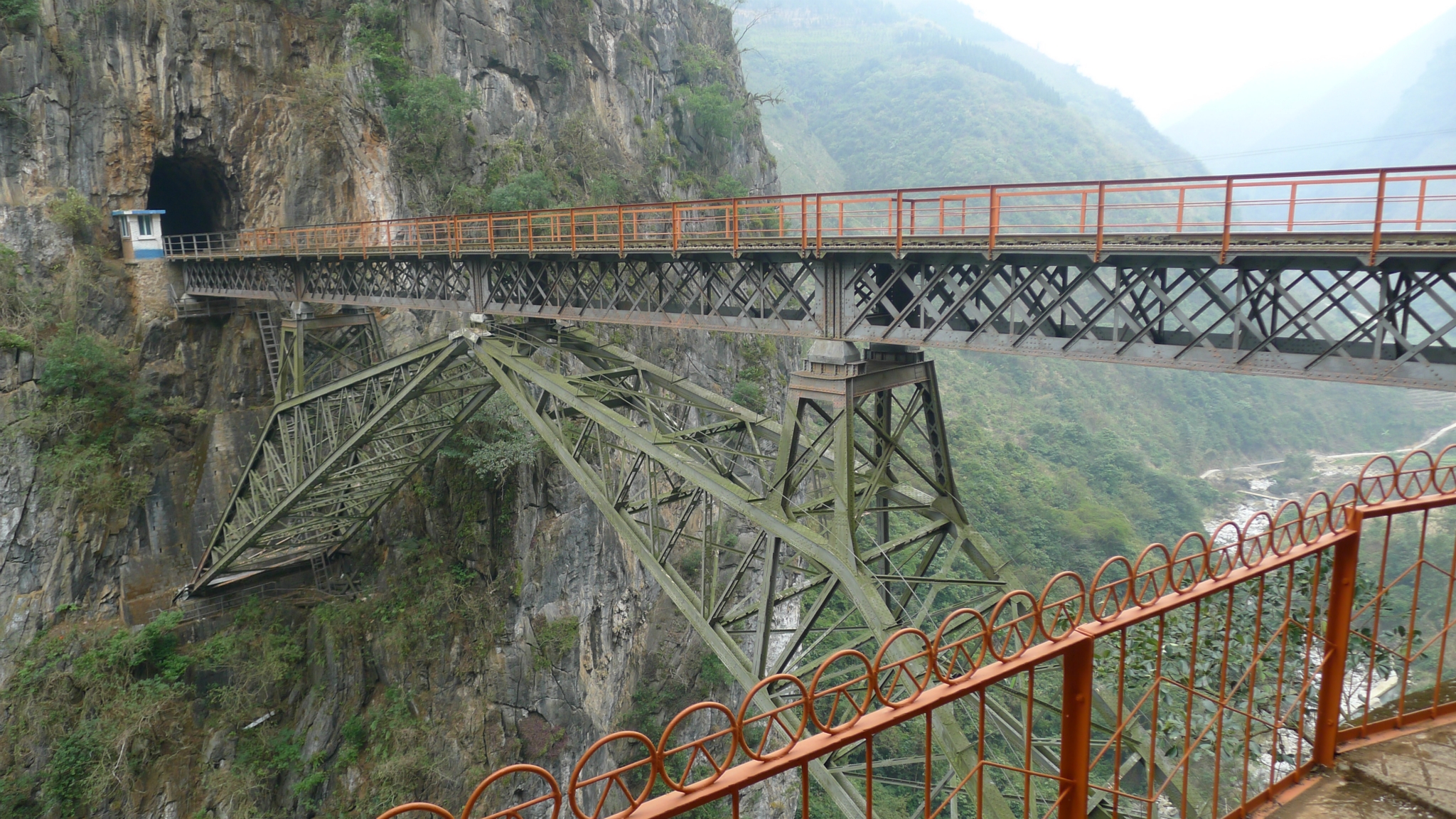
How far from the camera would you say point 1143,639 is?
28.6 ft

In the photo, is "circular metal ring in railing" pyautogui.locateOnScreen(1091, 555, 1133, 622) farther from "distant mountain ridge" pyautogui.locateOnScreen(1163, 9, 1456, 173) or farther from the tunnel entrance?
"distant mountain ridge" pyautogui.locateOnScreen(1163, 9, 1456, 173)

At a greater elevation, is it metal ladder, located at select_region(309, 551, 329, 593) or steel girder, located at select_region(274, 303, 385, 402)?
steel girder, located at select_region(274, 303, 385, 402)

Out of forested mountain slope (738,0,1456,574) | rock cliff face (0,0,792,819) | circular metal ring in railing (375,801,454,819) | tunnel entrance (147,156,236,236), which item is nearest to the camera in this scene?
circular metal ring in railing (375,801,454,819)

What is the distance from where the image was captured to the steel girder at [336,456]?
14484mm

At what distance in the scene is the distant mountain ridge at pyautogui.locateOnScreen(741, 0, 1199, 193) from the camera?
72438mm

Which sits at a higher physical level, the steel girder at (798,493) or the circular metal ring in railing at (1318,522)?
the circular metal ring in railing at (1318,522)

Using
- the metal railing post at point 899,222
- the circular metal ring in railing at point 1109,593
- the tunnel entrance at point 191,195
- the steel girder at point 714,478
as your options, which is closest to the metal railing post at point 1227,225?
the metal railing post at point 899,222

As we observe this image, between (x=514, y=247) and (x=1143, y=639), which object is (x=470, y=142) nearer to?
(x=514, y=247)

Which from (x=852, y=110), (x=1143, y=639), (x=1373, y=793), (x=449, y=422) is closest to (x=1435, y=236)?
(x=1373, y=793)

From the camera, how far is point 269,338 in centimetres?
2039

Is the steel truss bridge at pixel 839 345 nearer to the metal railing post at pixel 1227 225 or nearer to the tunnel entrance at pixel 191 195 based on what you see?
the metal railing post at pixel 1227 225

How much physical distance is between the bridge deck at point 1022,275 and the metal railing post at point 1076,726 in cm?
229

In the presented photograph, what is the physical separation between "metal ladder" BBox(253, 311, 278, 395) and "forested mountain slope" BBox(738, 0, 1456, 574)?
27914 millimetres

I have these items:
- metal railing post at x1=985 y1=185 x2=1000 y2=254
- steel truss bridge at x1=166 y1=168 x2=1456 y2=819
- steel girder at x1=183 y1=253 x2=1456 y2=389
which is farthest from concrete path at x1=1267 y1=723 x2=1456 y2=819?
metal railing post at x1=985 y1=185 x2=1000 y2=254
